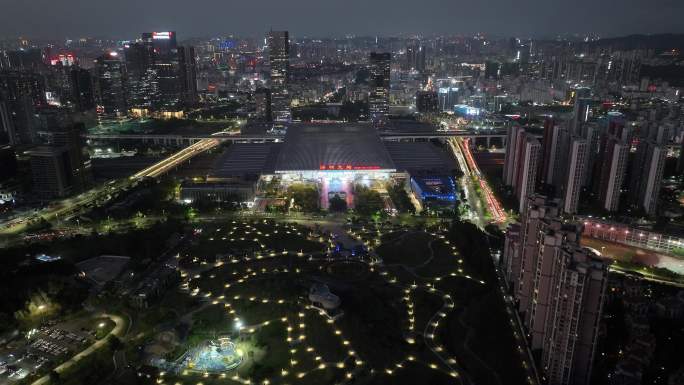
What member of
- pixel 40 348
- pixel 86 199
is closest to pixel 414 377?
pixel 40 348

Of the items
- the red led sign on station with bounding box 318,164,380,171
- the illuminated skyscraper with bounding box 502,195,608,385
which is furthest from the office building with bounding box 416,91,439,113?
the illuminated skyscraper with bounding box 502,195,608,385

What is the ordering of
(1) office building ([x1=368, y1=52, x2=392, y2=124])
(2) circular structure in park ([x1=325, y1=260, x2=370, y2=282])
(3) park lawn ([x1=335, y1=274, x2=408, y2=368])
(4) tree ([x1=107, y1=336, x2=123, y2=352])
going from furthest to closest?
(1) office building ([x1=368, y1=52, x2=392, y2=124])
(2) circular structure in park ([x1=325, y1=260, x2=370, y2=282])
(4) tree ([x1=107, y1=336, x2=123, y2=352])
(3) park lawn ([x1=335, y1=274, x2=408, y2=368])

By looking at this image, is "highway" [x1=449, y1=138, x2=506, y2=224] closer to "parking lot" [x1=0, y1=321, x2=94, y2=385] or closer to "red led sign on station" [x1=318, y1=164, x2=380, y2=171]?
"red led sign on station" [x1=318, y1=164, x2=380, y2=171]

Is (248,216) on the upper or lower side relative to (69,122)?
lower

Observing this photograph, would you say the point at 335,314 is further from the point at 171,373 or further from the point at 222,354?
Result: the point at 171,373

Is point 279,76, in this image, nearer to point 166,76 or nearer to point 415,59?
point 166,76

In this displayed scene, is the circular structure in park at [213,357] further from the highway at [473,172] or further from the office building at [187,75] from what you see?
the office building at [187,75]

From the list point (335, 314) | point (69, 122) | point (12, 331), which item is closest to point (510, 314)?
point (335, 314)
